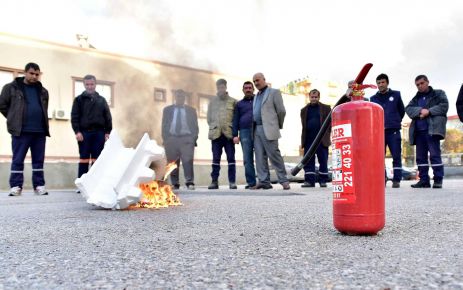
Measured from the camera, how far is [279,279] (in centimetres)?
141

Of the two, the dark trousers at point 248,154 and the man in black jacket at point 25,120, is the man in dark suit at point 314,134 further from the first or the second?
the man in black jacket at point 25,120

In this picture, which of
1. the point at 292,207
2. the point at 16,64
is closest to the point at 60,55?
the point at 16,64

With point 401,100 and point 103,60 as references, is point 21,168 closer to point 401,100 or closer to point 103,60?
point 103,60

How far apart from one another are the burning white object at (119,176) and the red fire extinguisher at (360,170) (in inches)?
76.3

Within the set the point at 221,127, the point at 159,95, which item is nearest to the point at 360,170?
the point at 159,95

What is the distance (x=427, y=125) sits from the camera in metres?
6.75

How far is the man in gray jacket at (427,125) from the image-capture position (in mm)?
6598

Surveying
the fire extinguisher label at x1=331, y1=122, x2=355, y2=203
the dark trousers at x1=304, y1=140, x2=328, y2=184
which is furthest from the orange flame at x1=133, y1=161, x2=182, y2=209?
the dark trousers at x1=304, y1=140, x2=328, y2=184

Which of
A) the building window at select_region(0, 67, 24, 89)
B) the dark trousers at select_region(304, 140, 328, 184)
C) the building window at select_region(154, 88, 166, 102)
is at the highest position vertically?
the building window at select_region(0, 67, 24, 89)

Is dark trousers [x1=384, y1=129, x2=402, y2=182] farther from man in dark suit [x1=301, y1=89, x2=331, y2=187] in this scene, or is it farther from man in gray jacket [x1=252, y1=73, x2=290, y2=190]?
man in gray jacket [x1=252, y1=73, x2=290, y2=190]

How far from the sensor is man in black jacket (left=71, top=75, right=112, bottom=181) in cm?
646

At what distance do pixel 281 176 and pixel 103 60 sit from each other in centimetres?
527

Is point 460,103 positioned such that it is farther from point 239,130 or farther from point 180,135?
point 180,135

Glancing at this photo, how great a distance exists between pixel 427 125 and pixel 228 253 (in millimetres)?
5803
